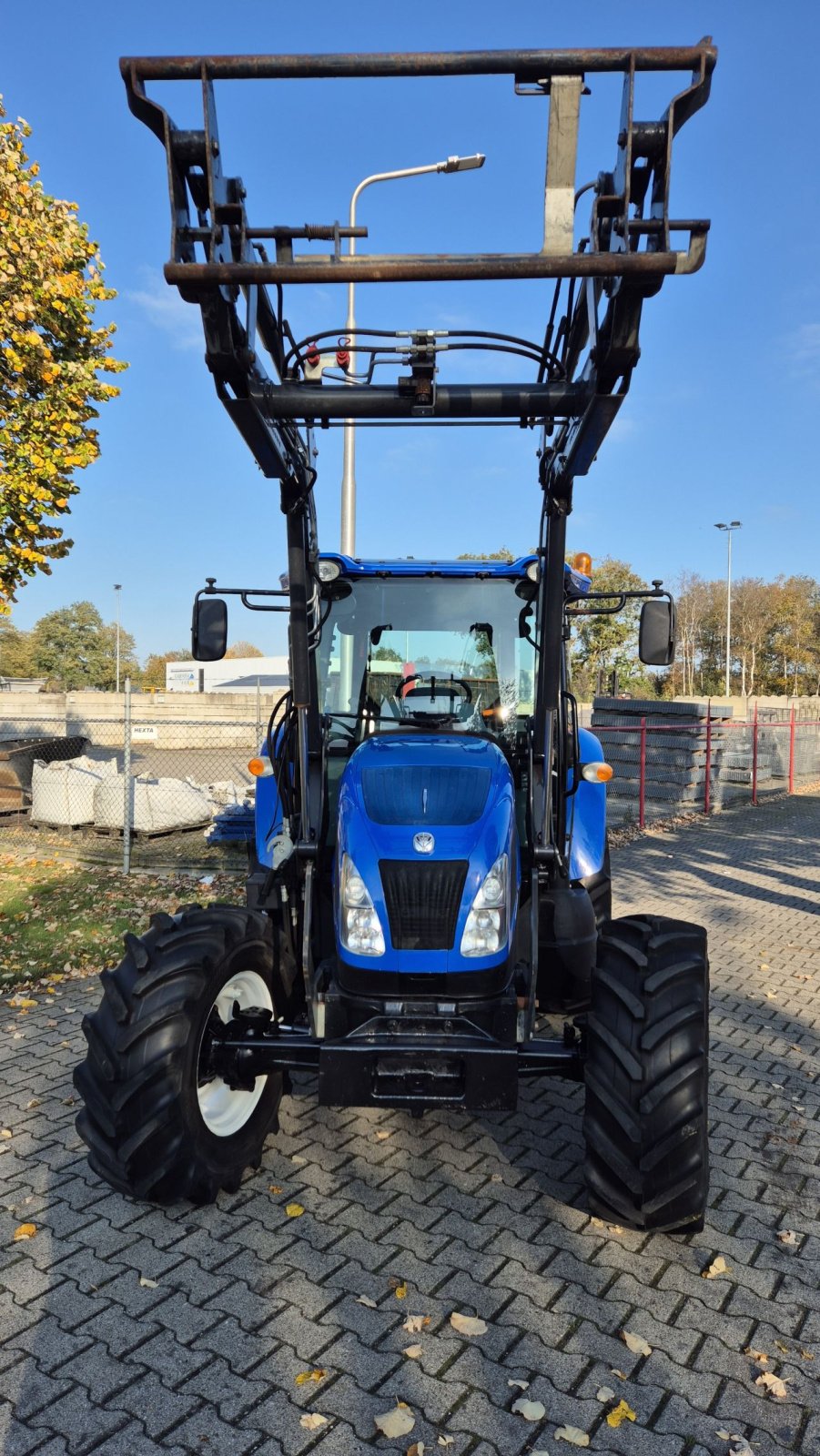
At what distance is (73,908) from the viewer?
803cm

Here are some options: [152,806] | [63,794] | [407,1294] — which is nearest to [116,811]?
[152,806]

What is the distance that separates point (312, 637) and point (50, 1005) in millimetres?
3105

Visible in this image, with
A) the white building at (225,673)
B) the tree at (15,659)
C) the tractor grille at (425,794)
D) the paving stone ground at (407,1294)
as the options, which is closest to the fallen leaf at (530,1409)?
the paving stone ground at (407,1294)

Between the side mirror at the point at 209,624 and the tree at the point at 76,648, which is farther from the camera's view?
the tree at the point at 76,648

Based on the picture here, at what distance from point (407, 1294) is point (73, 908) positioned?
581 cm

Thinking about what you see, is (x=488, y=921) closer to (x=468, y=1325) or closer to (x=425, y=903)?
(x=425, y=903)

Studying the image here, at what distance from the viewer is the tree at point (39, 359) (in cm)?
896

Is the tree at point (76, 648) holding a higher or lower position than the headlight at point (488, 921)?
higher

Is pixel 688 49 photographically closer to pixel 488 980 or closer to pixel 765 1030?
pixel 488 980

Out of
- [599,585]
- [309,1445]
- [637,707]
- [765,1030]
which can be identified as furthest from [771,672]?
[309,1445]

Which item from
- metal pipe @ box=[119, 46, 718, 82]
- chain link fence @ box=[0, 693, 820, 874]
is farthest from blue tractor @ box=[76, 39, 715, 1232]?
chain link fence @ box=[0, 693, 820, 874]

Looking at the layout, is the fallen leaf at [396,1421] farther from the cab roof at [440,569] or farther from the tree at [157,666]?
the tree at [157,666]

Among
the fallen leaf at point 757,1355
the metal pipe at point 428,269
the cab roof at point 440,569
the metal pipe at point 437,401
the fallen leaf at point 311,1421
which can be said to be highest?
the metal pipe at point 428,269

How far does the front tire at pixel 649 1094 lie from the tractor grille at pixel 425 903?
22.7 inches
